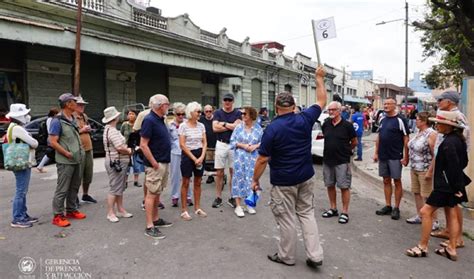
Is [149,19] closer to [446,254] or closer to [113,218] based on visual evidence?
[113,218]

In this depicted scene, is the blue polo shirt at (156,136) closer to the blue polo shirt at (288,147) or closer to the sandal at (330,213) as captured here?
the blue polo shirt at (288,147)

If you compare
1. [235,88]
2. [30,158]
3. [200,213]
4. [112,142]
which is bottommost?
[200,213]

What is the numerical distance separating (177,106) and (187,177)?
121 centimetres

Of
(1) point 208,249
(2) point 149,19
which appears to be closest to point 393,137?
(1) point 208,249

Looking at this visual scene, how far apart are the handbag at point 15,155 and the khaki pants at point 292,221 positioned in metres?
3.35

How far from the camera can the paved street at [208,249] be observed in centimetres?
368

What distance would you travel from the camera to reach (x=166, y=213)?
5.70 m

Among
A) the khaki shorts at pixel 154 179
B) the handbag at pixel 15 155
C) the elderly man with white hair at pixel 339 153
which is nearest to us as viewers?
the khaki shorts at pixel 154 179

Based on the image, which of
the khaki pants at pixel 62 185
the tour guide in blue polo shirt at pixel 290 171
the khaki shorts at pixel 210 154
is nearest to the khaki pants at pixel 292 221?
the tour guide in blue polo shirt at pixel 290 171

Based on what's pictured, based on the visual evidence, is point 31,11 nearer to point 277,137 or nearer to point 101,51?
point 101,51

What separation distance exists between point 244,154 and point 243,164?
6.3 inches

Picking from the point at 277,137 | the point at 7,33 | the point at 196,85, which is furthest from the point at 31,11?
the point at 277,137

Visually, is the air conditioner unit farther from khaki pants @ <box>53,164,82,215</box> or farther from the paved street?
khaki pants @ <box>53,164,82,215</box>

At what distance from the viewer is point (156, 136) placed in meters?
4.62
